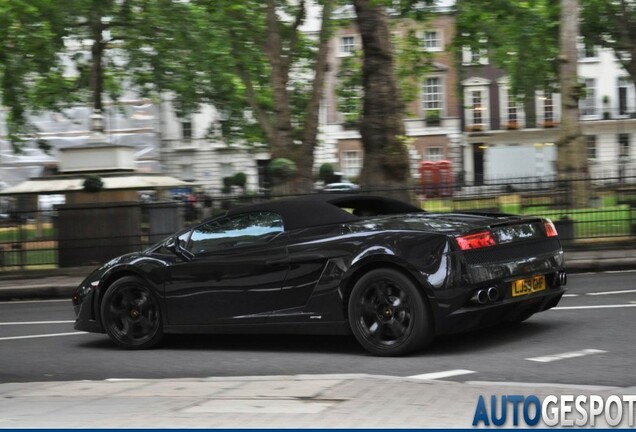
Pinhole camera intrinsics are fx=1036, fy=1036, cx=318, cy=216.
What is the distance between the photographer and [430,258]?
25.7 ft

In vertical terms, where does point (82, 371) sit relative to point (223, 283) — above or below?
below

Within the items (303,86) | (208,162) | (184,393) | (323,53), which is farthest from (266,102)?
(184,393)

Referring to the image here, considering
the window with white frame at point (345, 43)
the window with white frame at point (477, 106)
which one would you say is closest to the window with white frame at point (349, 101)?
the window with white frame at point (345, 43)

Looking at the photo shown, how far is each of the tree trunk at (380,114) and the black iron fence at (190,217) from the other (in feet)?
1.65

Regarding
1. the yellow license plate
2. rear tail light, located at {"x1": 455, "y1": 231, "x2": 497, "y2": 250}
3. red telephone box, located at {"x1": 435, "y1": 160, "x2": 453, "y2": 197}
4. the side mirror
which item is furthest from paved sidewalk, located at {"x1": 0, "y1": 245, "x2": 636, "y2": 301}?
rear tail light, located at {"x1": 455, "y1": 231, "x2": 497, "y2": 250}

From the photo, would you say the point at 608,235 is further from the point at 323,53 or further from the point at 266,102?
the point at 266,102

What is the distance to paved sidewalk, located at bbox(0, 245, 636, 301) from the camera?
15984mm

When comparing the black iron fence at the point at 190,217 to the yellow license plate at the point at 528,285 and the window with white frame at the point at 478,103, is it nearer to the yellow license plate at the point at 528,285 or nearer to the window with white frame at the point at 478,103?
the yellow license plate at the point at 528,285

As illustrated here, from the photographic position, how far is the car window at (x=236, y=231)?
884 cm

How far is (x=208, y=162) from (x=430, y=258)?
181 ft

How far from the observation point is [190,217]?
19266 mm

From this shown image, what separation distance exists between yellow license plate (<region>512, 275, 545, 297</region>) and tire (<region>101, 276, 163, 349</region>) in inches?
127

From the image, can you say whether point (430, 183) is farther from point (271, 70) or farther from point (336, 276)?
point (336, 276)

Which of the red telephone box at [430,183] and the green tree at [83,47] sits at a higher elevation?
the green tree at [83,47]
